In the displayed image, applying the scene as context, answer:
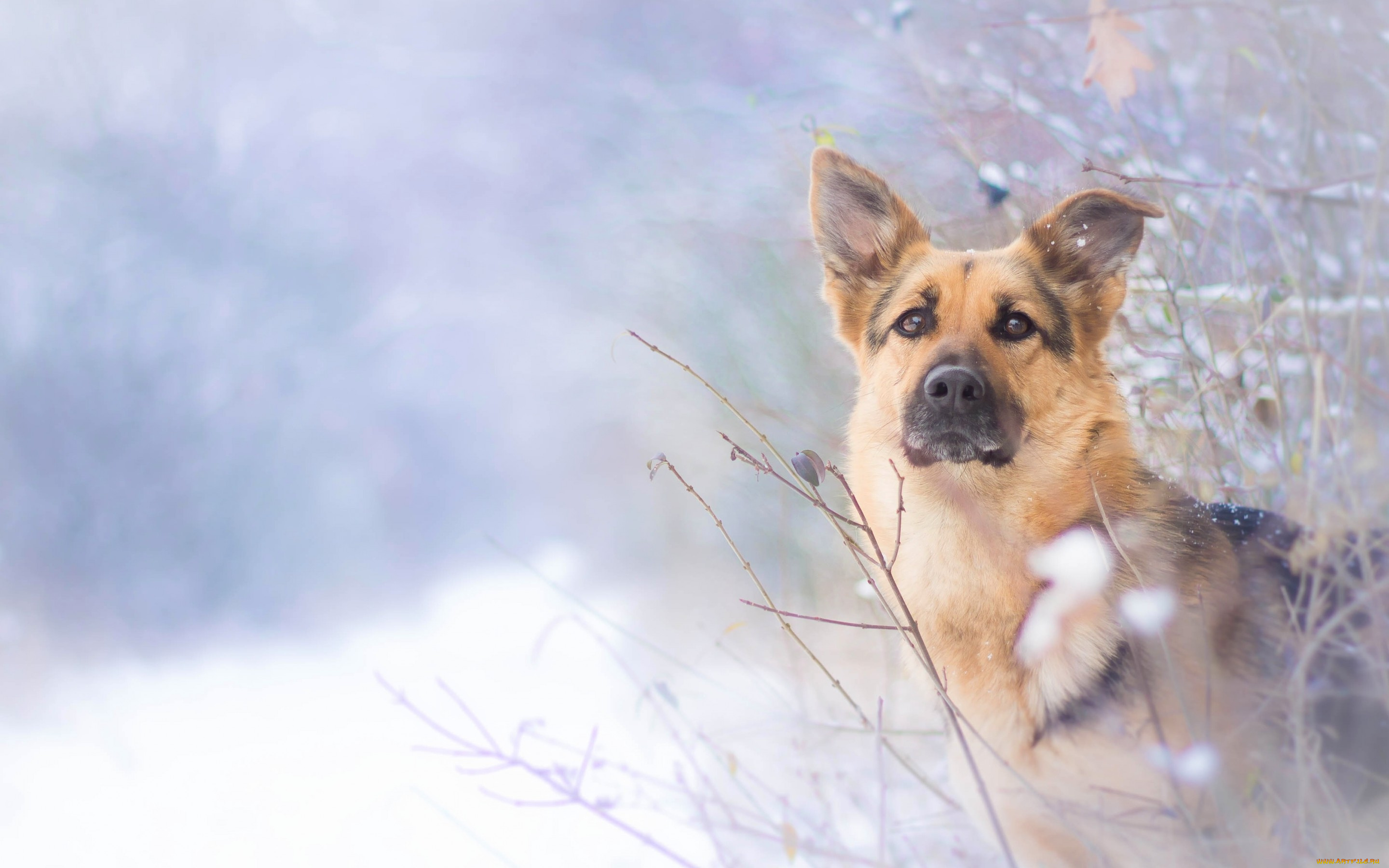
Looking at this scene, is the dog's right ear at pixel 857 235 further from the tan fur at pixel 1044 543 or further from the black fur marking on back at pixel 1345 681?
the black fur marking on back at pixel 1345 681

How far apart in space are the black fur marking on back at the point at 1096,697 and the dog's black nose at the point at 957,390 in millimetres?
512

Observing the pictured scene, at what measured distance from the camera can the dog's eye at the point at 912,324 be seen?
63.1 inches

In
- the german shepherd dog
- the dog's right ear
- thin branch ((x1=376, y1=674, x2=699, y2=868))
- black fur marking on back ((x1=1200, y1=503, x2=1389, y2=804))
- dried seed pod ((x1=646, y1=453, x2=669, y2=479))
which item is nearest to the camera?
black fur marking on back ((x1=1200, y1=503, x2=1389, y2=804))

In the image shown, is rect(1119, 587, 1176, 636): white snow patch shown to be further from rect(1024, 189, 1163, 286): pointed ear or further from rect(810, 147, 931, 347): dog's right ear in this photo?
rect(810, 147, 931, 347): dog's right ear

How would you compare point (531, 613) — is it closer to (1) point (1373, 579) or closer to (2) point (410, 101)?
(2) point (410, 101)

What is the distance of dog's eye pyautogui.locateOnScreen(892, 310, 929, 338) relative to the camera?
160 cm

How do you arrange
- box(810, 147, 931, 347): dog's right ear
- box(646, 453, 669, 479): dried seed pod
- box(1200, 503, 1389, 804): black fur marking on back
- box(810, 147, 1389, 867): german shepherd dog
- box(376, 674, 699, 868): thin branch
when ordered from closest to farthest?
box(1200, 503, 1389, 804): black fur marking on back < box(810, 147, 1389, 867): german shepherd dog < box(646, 453, 669, 479): dried seed pod < box(376, 674, 699, 868): thin branch < box(810, 147, 931, 347): dog's right ear

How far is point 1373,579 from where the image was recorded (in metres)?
0.93

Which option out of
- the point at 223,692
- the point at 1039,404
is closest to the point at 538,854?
the point at 223,692

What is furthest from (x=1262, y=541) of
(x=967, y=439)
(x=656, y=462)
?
(x=656, y=462)

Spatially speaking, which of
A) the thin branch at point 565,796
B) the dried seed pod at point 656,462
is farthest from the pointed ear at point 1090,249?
the thin branch at point 565,796

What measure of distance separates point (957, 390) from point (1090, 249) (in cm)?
45

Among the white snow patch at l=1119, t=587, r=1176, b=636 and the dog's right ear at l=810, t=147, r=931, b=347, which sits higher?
the dog's right ear at l=810, t=147, r=931, b=347

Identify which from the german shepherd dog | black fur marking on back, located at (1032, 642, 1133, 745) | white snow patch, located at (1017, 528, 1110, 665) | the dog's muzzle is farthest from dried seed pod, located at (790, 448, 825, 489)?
black fur marking on back, located at (1032, 642, 1133, 745)
